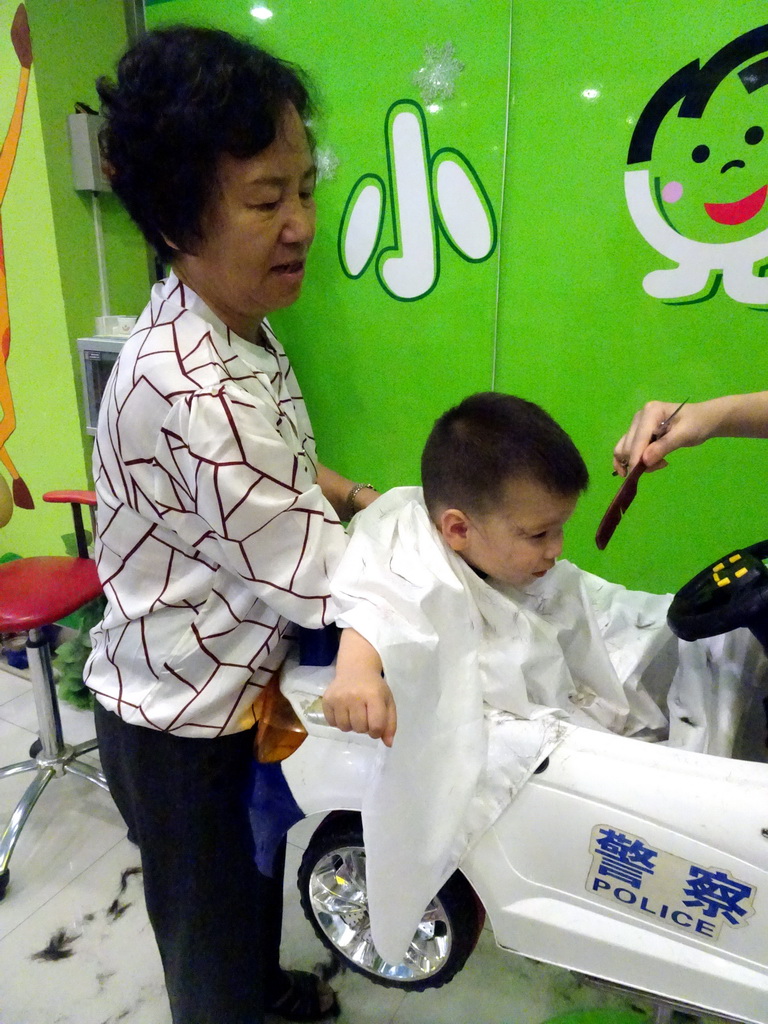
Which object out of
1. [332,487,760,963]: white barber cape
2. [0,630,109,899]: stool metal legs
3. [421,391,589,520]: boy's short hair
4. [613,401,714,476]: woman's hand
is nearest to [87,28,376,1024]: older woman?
[332,487,760,963]: white barber cape

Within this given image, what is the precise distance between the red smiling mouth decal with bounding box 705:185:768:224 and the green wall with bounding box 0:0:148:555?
6.15 ft

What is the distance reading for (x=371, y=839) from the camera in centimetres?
83

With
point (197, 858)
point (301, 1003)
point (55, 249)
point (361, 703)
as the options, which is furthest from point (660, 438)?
point (55, 249)

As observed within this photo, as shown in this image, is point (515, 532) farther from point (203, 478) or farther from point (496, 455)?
point (203, 478)

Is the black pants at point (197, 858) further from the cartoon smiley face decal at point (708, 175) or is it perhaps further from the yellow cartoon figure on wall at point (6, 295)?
the cartoon smiley face decal at point (708, 175)

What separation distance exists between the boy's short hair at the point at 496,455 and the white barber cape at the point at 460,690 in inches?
2.9

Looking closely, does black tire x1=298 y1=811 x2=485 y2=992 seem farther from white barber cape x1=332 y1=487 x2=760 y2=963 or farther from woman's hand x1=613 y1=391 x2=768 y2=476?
woman's hand x1=613 y1=391 x2=768 y2=476

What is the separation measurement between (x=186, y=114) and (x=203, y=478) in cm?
37

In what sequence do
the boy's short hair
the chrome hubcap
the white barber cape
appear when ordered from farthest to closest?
the chrome hubcap, the boy's short hair, the white barber cape

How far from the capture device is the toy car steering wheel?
884 millimetres

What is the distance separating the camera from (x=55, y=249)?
7.24ft

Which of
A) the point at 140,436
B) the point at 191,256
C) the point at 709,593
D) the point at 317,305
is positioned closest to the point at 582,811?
the point at 709,593

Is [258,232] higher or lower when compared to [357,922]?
higher

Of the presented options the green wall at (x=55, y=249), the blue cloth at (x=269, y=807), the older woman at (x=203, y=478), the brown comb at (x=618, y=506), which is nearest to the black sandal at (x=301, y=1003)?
the older woman at (x=203, y=478)
